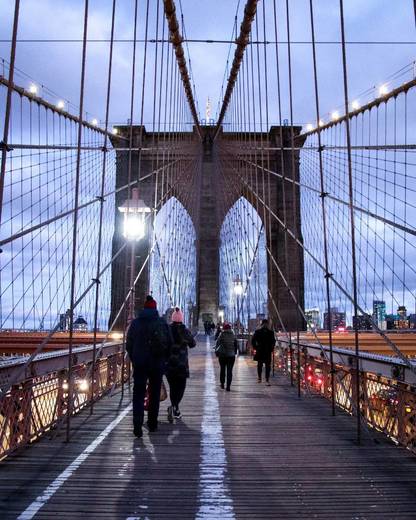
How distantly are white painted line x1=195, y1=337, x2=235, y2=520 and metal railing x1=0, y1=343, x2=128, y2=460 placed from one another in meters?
1.01

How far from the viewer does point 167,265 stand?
18297mm

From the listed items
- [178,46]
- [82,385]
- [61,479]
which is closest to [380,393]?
[61,479]

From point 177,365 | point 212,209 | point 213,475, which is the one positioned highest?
point 212,209

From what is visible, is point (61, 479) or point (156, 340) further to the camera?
point (156, 340)

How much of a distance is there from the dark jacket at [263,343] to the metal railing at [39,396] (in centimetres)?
244

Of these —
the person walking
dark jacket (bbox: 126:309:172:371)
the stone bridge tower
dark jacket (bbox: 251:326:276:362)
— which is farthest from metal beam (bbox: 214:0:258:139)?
dark jacket (bbox: 126:309:172:371)

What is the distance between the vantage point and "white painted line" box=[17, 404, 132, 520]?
2.40 metres

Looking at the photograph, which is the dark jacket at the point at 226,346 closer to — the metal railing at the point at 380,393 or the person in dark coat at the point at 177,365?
the metal railing at the point at 380,393

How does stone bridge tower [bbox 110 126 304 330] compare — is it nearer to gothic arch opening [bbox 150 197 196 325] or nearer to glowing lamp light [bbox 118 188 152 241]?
gothic arch opening [bbox 150 197 196 325]

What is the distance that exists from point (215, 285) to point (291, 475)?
28913 mm

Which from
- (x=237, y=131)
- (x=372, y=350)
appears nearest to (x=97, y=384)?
(x=372, y=350)

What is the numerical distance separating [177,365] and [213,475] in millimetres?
2108

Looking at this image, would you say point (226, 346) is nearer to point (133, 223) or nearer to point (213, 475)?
point (133, 223)

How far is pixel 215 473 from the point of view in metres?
3.06
